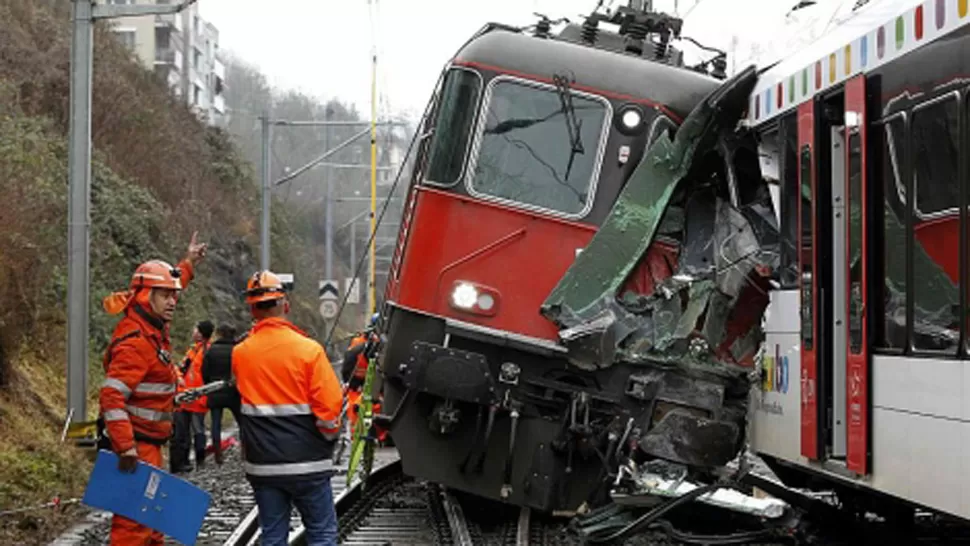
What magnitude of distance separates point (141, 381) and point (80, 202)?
5.86m

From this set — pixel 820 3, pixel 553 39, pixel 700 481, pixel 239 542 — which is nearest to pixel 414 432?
pixel 239 542

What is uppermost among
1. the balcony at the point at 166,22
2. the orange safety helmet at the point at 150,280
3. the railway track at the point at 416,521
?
the balcony at the point at 166,22

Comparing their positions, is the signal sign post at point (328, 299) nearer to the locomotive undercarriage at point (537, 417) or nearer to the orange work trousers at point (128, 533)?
the locomotive undercarriage at point (537, 417)

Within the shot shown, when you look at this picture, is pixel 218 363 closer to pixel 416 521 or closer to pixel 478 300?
pixel 416 521

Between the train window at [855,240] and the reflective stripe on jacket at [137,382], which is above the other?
the train window at [855,240]

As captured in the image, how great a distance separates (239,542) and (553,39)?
4.19 meters

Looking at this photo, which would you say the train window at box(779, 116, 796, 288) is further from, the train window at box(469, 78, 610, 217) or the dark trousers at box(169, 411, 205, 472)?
the dark trousers at box(169, 411, 205, 472)

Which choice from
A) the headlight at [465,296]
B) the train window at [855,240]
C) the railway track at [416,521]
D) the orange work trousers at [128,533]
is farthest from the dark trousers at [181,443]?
the train window at [855,240]

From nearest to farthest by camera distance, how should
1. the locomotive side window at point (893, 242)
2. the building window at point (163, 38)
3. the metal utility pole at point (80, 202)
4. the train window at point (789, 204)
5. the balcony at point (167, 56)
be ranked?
the locomotive side window at point (893, 242), the train window at point (789, 204), the metal utility pole at point (80, 202), the balcony at point (167, 56), the building window at point (163, 38)

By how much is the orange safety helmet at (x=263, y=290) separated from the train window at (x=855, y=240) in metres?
2.89

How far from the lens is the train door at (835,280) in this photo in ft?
22.5

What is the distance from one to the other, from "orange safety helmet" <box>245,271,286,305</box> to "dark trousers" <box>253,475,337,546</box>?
3.13 ft

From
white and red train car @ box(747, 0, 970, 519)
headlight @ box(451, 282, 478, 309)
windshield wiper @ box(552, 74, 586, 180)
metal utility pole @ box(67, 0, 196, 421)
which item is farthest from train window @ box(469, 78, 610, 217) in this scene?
metal utility pole @ box(67, 0, 196, 421)

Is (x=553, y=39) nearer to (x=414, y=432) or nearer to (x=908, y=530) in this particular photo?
(x=414, y=432)
